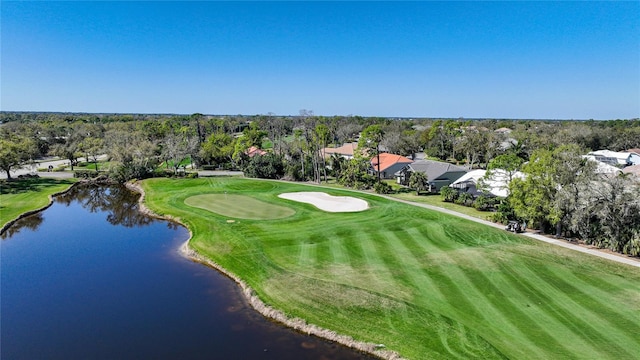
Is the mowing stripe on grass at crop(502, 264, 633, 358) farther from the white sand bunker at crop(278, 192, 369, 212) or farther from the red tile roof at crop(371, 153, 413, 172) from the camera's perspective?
the red tile roof at crop(371, 153, 413, 172)

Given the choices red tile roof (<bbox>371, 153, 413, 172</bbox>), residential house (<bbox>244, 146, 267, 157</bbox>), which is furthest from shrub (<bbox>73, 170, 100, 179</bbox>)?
red tile roof (<bbox>371, 153, 413, 172</bbox>)

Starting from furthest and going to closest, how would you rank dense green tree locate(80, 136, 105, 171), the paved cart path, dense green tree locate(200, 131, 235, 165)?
dense green tree locate(200, 131, 235, 165) < dense green tree locate(80, 136, 105, 171) < the paved cart path

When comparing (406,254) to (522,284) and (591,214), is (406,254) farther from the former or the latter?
(591,214)

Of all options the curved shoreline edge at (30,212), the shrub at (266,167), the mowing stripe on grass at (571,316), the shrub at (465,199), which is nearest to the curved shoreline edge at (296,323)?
the mowing stripe on grass at (571,316)

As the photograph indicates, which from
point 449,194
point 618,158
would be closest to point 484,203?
point 449,194

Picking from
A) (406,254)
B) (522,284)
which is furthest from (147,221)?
(522,284)

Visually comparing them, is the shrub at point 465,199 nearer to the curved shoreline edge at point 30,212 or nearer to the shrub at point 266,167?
the shrub at point 266,167

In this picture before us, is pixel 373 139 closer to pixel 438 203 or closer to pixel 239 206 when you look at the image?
pixel 438 203
